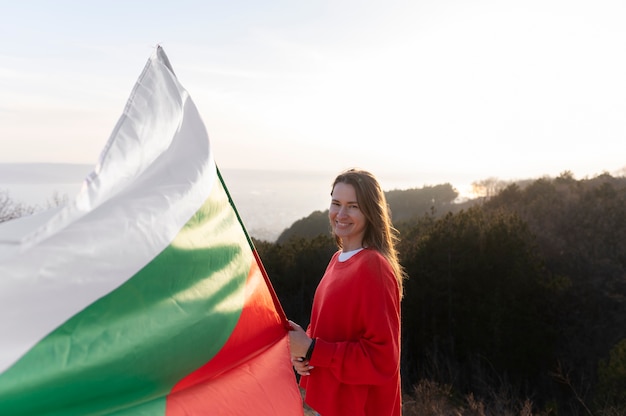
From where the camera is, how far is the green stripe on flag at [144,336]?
1671mm

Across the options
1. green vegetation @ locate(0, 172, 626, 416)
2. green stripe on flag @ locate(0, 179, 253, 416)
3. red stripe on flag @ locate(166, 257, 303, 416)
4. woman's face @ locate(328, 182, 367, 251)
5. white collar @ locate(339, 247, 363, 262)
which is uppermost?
woman's face @ locate(328, 182, 367, 251)

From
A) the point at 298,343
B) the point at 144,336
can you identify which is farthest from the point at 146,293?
the point at 298,343

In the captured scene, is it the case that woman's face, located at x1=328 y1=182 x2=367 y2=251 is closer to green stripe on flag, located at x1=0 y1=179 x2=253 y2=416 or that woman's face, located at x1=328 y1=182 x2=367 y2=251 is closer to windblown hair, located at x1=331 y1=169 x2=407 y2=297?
windblown hair, located at x1=331 y1=169 x2=407 y2=297

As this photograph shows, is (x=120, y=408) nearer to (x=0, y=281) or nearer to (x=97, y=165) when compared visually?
(x=0, y=281)

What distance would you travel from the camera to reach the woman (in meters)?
2.35

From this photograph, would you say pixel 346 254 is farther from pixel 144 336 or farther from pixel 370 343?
pixel 144 336

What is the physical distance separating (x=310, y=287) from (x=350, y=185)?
1893cm

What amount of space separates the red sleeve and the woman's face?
20 cm

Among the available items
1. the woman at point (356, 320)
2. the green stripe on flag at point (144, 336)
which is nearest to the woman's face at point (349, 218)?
the woman at point (356, 320)

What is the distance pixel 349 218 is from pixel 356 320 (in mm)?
448

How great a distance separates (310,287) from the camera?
69.8ft

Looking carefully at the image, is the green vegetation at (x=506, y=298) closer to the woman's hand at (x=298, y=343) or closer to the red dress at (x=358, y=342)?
the red dress at (x=358, y=342)

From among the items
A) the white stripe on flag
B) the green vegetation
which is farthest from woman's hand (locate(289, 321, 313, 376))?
the green vegetation

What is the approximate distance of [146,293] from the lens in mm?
1930
